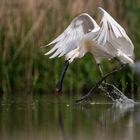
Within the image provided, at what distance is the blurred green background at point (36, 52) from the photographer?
12.9 metres

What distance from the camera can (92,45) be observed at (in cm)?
1109

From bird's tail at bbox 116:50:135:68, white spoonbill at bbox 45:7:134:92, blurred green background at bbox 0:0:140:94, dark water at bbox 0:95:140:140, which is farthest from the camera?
blurred green background at bbox 0:0:140:94

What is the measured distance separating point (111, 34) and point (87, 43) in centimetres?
83

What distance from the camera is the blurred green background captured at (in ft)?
42.5

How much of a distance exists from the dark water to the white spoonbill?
2.33 feet

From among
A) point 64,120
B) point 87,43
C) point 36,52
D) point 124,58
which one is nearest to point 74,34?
point 87,43

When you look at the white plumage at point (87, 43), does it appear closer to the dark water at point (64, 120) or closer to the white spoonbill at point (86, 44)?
the white spoonbill at point (86, 44)

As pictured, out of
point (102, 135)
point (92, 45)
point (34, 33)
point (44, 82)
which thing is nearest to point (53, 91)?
point (44, 82)

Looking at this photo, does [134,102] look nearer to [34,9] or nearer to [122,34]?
[122,34]

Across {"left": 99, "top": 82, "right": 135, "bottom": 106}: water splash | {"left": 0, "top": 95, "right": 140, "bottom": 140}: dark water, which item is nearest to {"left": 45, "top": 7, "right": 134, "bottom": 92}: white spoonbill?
{"left": 99, "top": 82, "right": 135, "bottom": 106}: water splash

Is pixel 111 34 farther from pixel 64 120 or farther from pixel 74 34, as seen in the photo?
pixel 64 120

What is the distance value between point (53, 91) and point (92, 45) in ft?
7.09

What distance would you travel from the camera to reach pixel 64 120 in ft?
28.7

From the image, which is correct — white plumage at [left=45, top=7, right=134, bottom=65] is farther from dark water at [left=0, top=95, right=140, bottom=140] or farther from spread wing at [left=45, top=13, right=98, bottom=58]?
dark water at [left=0, top=95, right=140, bottom=140]
